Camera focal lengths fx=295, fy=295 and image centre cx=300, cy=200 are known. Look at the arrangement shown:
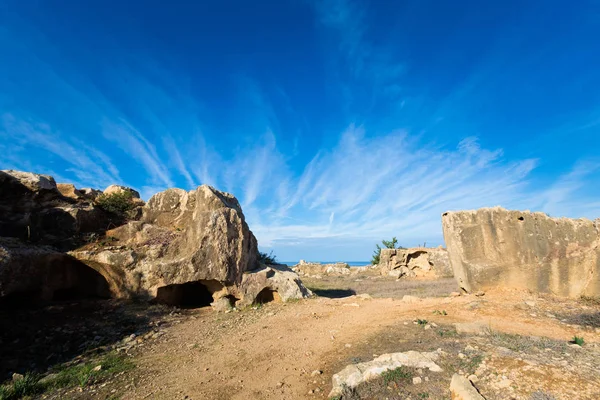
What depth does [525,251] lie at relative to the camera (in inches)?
400

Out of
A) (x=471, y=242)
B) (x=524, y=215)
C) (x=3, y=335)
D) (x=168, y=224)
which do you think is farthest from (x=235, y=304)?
(x=524, y=215)

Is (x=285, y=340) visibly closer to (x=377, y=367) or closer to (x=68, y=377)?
(x=377, y=367)

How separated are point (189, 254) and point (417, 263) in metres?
19.6

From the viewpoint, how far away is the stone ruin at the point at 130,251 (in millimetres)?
9570

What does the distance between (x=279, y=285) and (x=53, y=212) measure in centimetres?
886

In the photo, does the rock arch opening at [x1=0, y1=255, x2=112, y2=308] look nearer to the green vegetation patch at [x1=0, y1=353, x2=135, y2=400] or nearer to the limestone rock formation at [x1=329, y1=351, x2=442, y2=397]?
the green vegetation patch at [x1=0, y1=353, x2=135, y2=400]

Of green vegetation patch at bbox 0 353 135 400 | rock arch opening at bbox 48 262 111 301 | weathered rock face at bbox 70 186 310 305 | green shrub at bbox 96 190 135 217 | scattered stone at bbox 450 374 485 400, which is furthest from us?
green shrub at bbox 96 190 135 217

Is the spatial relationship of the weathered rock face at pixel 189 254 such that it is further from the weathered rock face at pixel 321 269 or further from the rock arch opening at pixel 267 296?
the weathered rock face at pixel 321 269

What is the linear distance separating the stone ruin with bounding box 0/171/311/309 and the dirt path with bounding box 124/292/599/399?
4.14 ft

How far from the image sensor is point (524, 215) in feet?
34.2

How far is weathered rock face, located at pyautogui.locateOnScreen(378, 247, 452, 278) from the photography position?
22.7m

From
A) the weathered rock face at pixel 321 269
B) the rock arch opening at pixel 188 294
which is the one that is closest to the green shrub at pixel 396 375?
the rock arch opening at pixel 188 294

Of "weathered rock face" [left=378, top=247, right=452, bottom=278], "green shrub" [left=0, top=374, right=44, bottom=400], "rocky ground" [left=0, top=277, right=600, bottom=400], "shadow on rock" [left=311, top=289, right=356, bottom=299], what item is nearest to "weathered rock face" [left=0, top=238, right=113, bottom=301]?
"rocky ground" [left=0, top=277, right=600, bottom=400]

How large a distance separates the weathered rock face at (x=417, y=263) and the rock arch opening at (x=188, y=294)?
16857mm
